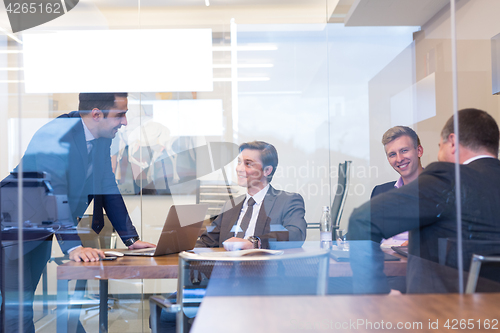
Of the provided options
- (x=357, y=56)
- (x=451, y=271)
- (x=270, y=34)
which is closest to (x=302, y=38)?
(x=270, y=34)

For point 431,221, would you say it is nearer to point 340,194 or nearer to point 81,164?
point 340,194

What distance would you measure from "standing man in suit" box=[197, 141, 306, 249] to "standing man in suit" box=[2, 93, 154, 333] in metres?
0.74

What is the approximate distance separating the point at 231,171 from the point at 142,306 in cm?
134

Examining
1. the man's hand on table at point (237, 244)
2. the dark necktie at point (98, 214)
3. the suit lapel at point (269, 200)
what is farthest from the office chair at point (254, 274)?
the dark necktie at point (98, 214)

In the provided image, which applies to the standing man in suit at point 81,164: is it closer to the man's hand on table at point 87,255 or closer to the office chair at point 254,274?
the man's hand on table at point 87,255

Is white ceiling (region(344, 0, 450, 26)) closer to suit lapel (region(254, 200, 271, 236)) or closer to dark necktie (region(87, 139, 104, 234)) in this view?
suit lapel (region(254, 200, 271, 236))

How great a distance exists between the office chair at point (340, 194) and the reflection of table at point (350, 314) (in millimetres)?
1907

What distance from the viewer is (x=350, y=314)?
80 cm

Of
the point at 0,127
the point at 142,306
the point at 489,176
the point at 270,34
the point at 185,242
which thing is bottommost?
the point at 142,306

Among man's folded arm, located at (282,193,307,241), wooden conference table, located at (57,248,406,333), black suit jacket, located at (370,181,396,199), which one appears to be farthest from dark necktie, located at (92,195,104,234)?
black suit jacket, located at (370,181,396,199)

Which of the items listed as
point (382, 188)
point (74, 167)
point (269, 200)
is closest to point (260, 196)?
point (269, 200)

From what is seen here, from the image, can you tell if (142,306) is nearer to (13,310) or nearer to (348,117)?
(13,310)

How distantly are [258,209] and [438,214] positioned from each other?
124 cm

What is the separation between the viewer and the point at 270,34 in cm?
296
